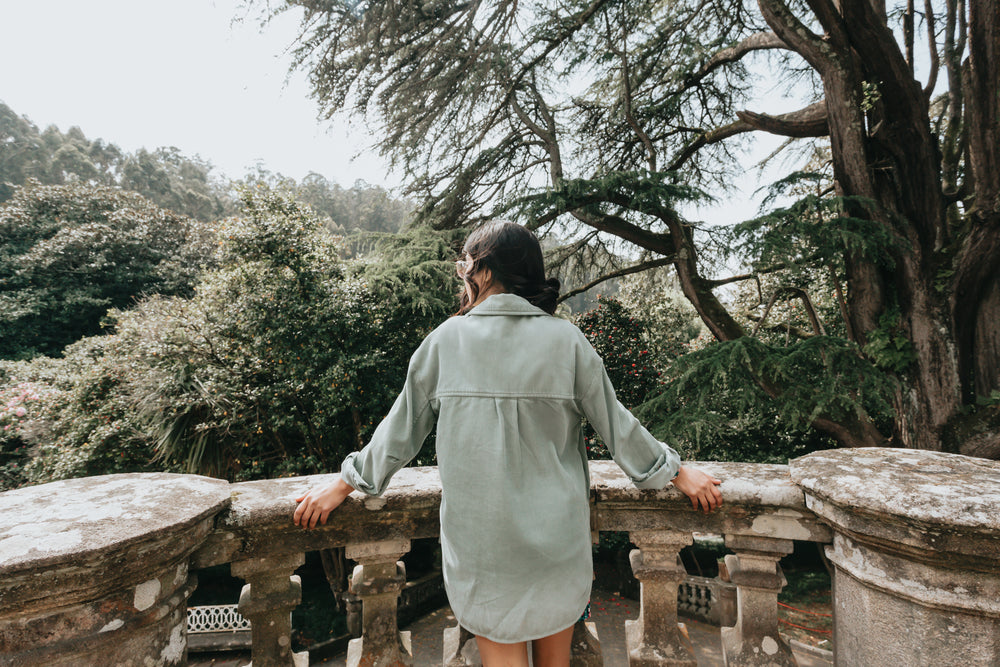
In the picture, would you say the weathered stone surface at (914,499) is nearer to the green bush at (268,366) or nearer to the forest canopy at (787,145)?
the forest canopy at (787,145)

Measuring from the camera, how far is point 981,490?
3.43 ft

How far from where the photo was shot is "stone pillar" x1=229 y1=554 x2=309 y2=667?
1.31m

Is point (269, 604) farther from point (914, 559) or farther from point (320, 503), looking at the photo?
point (914, 559)

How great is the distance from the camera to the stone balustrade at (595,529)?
961 mm

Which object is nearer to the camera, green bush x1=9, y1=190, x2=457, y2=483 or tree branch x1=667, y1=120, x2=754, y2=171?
tree branch x1=667, y1=120, x2=754, y2=171

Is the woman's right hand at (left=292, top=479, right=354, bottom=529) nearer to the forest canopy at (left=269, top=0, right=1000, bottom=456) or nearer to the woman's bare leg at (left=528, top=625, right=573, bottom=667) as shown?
the woman's bare leg at (left=528, top=625, right=573, bottom=667)

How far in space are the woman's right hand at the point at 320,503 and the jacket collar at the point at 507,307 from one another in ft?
2.13

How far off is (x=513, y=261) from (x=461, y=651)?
1191 millimetres

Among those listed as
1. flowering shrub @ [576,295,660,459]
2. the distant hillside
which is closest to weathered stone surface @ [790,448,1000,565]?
flowering shrub @ [576,295,660,459]

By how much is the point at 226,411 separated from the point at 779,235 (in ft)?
20.7

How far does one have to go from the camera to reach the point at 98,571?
0.96 meters

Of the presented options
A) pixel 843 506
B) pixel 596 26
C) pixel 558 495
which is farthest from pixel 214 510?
pixel 596 26

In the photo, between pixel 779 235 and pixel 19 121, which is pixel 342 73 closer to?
pixel 779 235

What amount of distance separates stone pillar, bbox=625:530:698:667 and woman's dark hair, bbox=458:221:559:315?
82 centimetres
